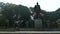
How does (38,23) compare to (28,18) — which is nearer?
(38,23)

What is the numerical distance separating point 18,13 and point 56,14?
4.99 m

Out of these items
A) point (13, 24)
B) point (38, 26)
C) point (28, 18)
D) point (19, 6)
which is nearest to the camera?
point (38, 26)

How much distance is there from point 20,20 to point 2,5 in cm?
400

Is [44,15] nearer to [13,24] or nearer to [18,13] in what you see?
[18,13]

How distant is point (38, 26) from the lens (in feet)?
40.4

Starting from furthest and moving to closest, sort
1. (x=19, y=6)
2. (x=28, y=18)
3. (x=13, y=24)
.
Result: 1. (x=19, y=6)
2. (x=28, y=18)
3. (x=13, y=24)

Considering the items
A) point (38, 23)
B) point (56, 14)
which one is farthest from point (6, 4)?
point (38, 23)

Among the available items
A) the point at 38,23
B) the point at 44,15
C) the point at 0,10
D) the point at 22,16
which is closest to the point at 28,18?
the point at 22,16

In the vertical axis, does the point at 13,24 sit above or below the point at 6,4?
below

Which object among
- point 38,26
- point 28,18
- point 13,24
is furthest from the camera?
point 28,18

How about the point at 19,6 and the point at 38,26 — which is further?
the point at 19,6

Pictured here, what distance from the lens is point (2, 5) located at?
1917 cm

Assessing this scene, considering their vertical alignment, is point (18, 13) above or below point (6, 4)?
below

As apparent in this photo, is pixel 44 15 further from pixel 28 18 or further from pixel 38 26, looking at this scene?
pixel 38 26
